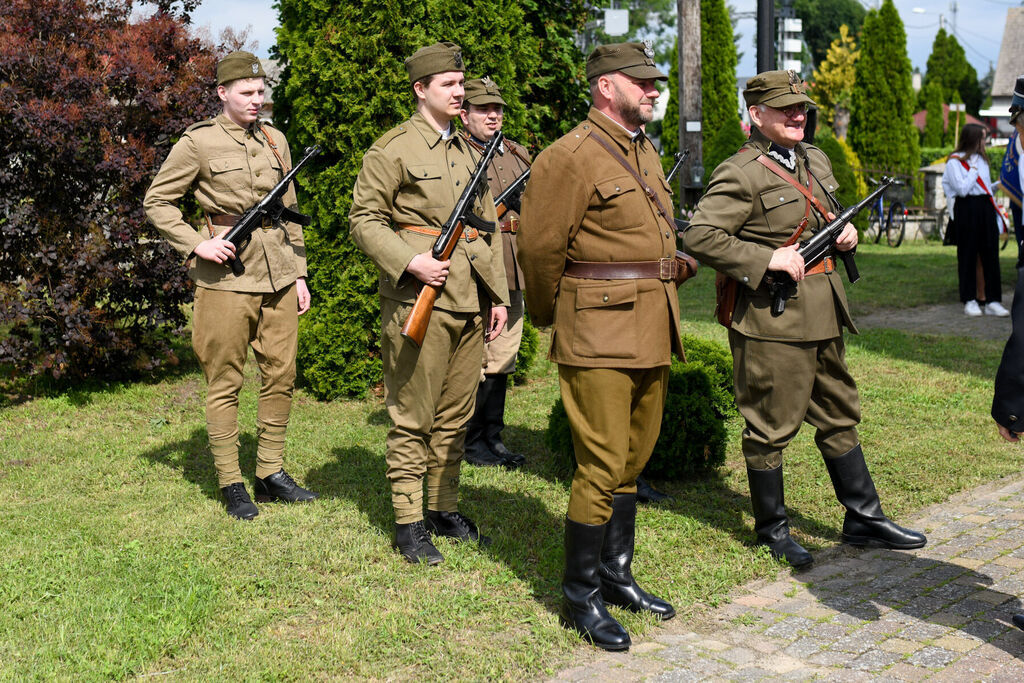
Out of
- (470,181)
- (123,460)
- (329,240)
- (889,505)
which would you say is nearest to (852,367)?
(889,505)

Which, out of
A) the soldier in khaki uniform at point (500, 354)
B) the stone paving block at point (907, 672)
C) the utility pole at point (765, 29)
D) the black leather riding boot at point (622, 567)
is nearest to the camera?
the stone paving block at point (907, 672)

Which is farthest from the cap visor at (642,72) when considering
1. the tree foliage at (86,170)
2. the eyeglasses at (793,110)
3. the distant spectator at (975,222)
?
the distant spectator at (975,222)

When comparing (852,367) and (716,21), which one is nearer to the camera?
(852,367)

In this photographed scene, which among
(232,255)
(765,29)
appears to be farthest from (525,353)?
(232,255)

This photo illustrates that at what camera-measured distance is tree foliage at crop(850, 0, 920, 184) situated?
2789 cm

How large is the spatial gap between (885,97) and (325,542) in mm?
26272

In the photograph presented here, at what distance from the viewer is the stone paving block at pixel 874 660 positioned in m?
3.92

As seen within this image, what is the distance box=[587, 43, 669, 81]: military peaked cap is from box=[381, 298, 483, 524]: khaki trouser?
4.60 feet

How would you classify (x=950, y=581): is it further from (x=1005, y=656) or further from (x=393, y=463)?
(x=393, y=463)

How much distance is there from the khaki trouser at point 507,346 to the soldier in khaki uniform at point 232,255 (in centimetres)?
132

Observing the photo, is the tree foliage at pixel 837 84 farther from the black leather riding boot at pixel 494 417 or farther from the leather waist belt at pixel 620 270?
the leather waist belt at pixel 620 270

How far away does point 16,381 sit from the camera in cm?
868

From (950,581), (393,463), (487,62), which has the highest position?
(487,62)

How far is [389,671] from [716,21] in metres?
25.4
